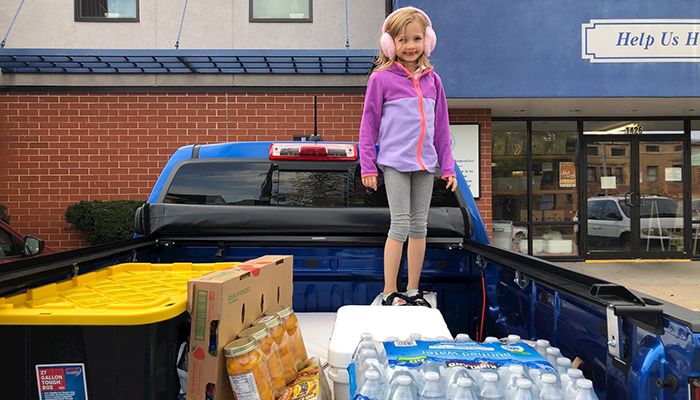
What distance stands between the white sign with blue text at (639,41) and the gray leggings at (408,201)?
7.32m

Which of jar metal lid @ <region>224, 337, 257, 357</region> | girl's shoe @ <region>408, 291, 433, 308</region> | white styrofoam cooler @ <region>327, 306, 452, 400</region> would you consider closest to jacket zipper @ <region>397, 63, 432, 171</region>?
girl's shoe @ <region>408, 291, 433, 308</region>

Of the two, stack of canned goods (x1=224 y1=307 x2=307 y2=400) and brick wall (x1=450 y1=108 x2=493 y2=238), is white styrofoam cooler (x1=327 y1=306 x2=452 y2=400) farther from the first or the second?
brick wall (x1=450 y1=108 x2=493 y2=238)

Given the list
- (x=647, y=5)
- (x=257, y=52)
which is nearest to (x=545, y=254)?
(x=647, y=5)

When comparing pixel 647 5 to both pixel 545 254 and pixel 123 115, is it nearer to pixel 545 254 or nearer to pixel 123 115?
pixel 545 254

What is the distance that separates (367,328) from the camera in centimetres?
201

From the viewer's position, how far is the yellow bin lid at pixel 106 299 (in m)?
1.54

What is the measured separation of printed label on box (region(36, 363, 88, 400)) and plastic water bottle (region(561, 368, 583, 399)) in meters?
1.33

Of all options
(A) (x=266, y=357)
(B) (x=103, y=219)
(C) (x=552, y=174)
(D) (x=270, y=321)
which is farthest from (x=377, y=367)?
(C) (x=552, y=174)

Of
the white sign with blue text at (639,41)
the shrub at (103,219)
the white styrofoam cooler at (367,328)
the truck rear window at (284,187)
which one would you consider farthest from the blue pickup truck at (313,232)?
the white sign with blue text at (639,41)

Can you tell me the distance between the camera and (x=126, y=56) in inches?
325

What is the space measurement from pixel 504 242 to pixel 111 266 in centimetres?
931

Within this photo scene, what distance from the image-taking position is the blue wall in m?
8.83

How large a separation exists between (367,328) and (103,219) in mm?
8164

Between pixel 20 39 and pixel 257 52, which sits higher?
pixel 20 39
